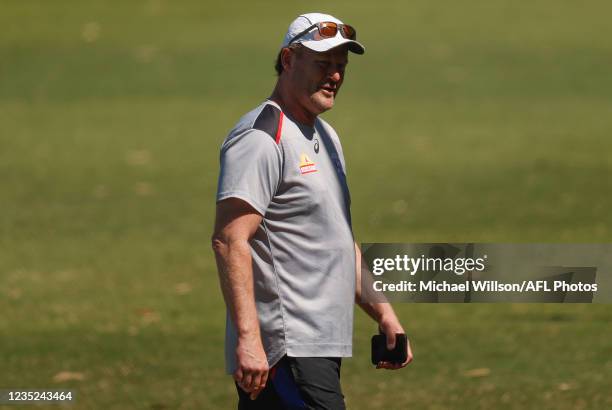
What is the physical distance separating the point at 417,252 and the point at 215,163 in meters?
10.2

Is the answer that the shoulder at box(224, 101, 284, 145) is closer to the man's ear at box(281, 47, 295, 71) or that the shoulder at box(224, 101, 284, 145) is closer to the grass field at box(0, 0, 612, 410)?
the man's ear at box(281, 47, 295, 71)

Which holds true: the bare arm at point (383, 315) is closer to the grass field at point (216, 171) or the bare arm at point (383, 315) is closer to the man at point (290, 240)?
the man at point (290, 240)

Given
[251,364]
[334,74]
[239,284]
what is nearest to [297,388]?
[251,364]

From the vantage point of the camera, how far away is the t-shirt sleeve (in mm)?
4504

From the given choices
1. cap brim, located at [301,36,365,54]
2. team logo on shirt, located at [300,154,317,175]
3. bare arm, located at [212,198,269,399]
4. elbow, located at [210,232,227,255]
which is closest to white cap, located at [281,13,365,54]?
cap brim, located at [301,36,365,54]

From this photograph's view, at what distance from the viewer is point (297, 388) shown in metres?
4.64

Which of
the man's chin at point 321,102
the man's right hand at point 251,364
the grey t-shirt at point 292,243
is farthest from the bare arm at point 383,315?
the man's right hand at point 251,364

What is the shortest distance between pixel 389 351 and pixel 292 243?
2.37 feet

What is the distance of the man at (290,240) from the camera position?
4.50 m

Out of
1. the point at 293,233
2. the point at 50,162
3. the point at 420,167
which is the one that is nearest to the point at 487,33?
the point at 420,167

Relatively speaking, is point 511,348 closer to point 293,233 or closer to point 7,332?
point 7,332

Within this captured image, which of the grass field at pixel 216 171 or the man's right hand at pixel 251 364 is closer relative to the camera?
the man's right hand at pixel 251 364

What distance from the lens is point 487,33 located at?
2388 centimetres

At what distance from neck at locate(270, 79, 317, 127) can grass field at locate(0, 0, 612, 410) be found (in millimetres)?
3105
